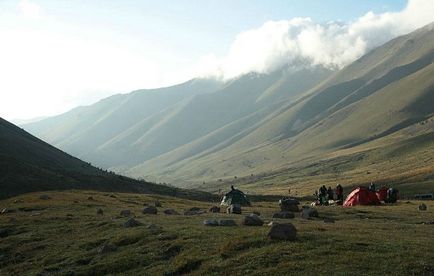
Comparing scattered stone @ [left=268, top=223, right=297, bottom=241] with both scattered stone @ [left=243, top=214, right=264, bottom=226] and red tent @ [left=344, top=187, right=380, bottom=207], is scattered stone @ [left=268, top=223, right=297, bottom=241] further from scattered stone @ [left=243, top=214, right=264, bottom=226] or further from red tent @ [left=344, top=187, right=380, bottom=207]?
red tent @ [left=344, top=187, right=380, bottom=207]

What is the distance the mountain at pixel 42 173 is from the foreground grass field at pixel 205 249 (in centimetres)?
5545

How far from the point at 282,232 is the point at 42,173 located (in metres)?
94.1

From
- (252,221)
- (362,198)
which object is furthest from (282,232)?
(362,198)

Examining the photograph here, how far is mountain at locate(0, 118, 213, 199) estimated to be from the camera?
10200 centimetres

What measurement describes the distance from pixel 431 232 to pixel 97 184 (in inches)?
3760

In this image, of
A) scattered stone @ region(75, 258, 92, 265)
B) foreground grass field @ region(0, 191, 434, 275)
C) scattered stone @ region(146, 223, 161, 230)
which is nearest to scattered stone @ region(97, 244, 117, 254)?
foreground grass field @ region(0, 191, 434, 275)

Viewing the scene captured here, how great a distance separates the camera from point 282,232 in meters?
30.6

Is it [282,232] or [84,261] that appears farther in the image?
[84,261]

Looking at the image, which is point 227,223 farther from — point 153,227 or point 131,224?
point 131,224

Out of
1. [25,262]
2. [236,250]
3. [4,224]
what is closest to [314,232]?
[236,250]

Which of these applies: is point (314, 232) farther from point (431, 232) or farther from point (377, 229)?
point (431, 232)

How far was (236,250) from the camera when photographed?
29609mm

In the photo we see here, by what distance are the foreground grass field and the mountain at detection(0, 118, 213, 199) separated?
55.4 meters

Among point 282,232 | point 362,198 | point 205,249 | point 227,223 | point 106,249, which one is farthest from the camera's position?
point 362,198
